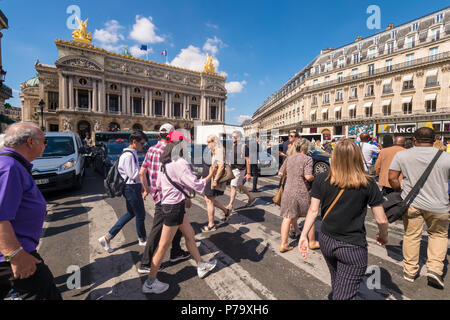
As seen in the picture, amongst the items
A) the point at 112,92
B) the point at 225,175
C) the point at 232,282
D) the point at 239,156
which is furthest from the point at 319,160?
the point at 112,92

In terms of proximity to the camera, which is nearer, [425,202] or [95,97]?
[425,202]

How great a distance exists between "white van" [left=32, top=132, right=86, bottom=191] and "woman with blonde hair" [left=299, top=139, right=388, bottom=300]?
298 inches

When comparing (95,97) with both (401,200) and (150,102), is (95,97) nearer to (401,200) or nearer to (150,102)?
(150,102)

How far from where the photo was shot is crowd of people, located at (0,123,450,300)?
5.11 ft

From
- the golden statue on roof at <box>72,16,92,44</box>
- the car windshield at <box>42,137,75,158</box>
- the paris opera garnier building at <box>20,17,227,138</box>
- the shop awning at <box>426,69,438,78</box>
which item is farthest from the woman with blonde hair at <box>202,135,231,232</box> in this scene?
the golden statue on roof at <box>72,16,92,44</box>

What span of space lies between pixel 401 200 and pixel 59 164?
340 inches

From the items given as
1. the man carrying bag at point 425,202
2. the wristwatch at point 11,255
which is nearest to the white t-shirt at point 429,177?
the man carrying bag at point 425,202

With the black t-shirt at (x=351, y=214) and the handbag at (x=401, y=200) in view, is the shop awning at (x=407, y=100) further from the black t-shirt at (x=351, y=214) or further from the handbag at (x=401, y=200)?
the black t-shirt at (x=351, y=214)

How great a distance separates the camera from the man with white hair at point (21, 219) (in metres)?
1.44

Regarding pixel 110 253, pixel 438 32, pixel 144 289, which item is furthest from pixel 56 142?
pixel 438 32

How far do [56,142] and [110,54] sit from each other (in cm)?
4724

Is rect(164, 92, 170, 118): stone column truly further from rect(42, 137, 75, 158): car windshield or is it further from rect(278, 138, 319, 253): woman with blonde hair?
rect(278, 138, 319, 253): woman with blonde hair

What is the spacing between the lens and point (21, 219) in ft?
5.18
